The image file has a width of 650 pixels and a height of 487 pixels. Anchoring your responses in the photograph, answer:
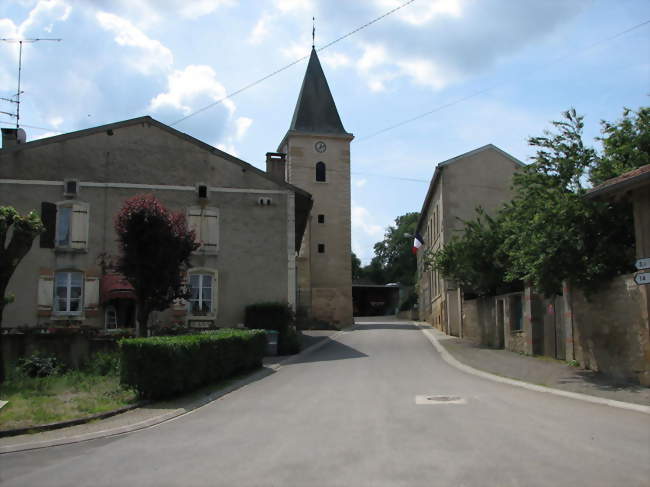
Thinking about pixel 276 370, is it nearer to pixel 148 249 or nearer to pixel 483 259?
pixel 148 249

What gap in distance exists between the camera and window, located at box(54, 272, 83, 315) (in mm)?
25391

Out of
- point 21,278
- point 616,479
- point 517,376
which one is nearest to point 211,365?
point 517,376

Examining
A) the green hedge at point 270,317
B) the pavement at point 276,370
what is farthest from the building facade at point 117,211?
the pavement at point 276,370

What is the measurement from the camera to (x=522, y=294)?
20.5 meters

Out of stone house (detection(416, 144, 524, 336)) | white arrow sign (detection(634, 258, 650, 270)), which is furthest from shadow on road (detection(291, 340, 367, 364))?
stone house (detection(416, 144, 524, 336))

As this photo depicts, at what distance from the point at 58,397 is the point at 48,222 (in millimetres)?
14578

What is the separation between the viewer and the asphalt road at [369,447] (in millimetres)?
6398

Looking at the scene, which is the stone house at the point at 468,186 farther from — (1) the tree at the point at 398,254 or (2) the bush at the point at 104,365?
(1) the tree at the point at 398,254

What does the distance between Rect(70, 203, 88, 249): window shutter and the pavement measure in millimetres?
9689

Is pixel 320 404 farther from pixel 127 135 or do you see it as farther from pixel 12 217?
pixel 127 135

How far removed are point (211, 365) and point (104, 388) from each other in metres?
2.28

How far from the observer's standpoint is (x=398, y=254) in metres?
81.7

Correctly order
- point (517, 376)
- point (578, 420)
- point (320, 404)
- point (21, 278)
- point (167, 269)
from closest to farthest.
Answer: point (578, 420) → point (320, 404) → point (517, 376) → point (167, 269) → point (21, 278)

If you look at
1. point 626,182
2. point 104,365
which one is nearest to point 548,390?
point 626,182
